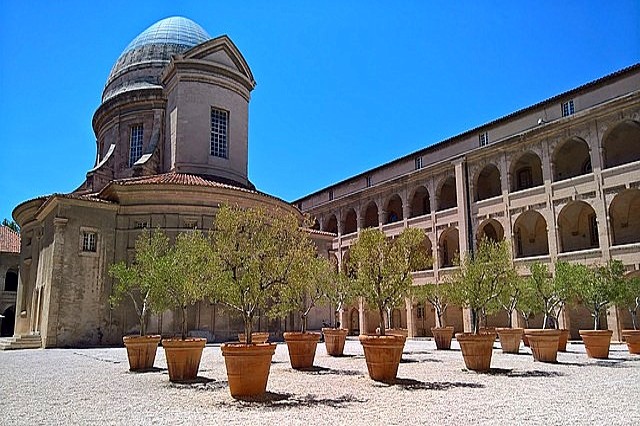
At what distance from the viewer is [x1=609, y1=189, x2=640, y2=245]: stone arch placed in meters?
29.4

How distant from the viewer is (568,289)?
64.7 feet

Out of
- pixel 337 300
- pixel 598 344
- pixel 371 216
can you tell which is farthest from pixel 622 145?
pixel 371 216

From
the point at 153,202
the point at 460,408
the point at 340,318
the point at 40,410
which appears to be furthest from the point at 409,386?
the point at 340,318

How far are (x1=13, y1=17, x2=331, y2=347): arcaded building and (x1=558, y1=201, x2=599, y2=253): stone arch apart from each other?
14754 millimetres

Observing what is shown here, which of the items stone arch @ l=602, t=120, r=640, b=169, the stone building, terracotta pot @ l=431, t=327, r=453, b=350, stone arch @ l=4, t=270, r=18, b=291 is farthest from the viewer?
stone arch @ l=4, t=270, r=18, b=291

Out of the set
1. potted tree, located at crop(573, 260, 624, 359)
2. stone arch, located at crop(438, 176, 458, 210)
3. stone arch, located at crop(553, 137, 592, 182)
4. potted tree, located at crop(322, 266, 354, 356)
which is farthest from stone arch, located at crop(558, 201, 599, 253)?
potted tree, located at crop(322, 266, 354, 356)

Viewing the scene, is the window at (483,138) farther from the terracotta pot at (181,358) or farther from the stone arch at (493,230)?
the terracotta pot at (181,358)

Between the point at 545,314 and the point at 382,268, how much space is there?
8797mm

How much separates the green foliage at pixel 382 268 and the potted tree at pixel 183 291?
417 centimetres

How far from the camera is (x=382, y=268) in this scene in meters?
14.1

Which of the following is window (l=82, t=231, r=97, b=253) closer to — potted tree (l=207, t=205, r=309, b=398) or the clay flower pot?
the clay flower pot

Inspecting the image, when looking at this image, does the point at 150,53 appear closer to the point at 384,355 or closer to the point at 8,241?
the point at 8,241

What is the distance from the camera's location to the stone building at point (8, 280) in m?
42.2

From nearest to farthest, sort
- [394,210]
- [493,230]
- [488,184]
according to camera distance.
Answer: [493,230] < [488,184] < [394,210]
